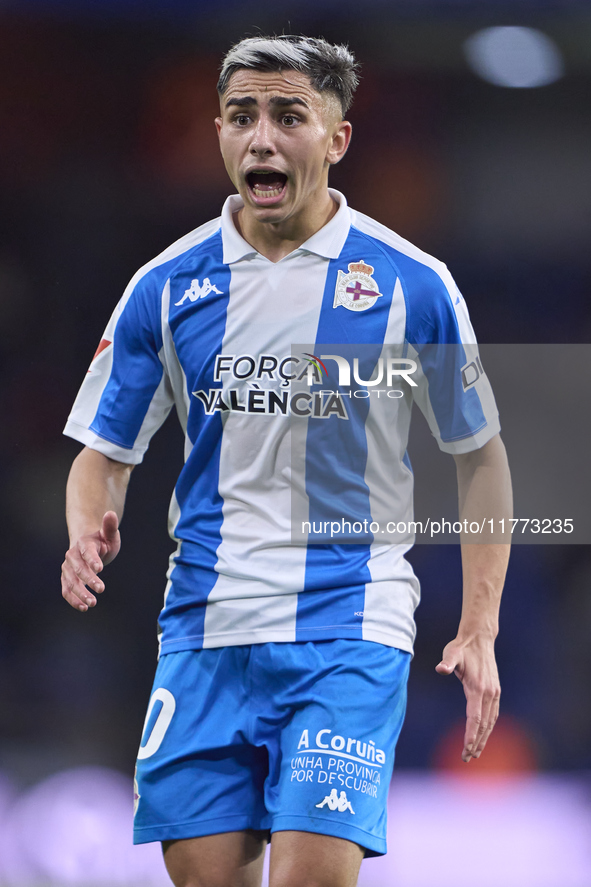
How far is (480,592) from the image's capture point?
2.39 m

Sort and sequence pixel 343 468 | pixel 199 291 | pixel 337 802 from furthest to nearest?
pixel 199 291, pixel 343 468, pixel 337 802

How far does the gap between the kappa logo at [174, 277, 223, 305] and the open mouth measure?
0.23 meters

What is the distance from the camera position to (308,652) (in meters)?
2.19

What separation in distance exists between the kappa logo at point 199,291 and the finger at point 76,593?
70 cm

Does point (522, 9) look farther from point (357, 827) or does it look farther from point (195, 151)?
point (357, 827)

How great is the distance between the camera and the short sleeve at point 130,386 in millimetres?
2508

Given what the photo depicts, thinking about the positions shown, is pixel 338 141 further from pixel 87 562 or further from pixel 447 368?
pixel 87 562

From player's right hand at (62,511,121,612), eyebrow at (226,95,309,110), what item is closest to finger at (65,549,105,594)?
player's right hand at (62,511,121,612)

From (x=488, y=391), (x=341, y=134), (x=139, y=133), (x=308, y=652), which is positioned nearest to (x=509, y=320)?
(x=488, y=391)

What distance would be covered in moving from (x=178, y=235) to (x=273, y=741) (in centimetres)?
178

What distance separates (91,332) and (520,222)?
1.38 meters

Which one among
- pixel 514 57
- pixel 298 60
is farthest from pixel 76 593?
pixel 514 57

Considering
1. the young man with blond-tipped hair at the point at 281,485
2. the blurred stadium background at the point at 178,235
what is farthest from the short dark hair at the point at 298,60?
the blurred stadium background at the point at 178,235

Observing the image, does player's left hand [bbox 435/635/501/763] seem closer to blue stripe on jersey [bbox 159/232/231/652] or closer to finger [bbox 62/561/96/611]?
blue stripe on jersey [bbox 159/232/231/652]
